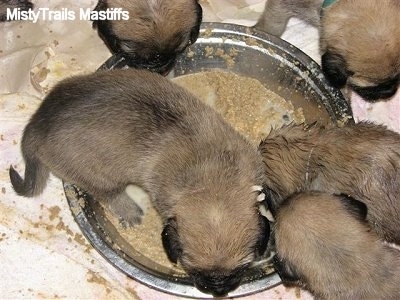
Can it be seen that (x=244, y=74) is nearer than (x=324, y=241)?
No

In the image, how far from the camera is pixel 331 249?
9.50ft

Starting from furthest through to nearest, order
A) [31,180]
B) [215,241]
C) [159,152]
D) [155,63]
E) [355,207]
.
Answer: [31,180] → [155,63] → [159,152] → [355,207] → [215,241]

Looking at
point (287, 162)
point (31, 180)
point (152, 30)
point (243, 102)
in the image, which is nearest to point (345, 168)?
point (287, 162)

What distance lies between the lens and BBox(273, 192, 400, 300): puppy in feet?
9.53

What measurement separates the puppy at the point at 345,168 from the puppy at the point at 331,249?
0.22m

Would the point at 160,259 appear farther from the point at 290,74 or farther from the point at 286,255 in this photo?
the point at 290,74

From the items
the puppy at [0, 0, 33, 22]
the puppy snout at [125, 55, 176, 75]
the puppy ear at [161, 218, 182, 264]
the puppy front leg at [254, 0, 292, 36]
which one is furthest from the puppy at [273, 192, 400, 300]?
the puppy at [0, 0, 33, 22]

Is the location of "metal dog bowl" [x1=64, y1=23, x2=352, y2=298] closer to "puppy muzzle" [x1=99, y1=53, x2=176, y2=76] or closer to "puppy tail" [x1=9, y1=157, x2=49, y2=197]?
"puppy muzzle" [x1=99, y1=53, x2=176, y2=76]

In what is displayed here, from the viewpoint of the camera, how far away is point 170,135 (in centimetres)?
323

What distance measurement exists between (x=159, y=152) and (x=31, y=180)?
0.78 m

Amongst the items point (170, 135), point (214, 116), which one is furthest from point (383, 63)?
point (170, 135)

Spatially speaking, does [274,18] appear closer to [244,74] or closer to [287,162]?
[244,74]

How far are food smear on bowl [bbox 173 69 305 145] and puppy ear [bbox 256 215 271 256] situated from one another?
923mm

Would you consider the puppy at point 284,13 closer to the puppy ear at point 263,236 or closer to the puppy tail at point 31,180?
the puppy ear at point 263,236
